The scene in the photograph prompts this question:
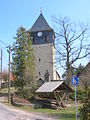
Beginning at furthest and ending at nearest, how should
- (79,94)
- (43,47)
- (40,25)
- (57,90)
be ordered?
(40,25) → (43,47) → (79,94) → (57,90)

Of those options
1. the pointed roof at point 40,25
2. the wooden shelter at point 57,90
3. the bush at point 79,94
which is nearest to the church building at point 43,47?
the pointed roof at point 40,25

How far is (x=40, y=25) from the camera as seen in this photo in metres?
72.4

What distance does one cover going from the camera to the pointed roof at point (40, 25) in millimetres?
70812

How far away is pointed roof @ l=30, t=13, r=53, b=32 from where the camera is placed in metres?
70.8

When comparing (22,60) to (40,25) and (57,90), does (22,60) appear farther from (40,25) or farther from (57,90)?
(40,25)

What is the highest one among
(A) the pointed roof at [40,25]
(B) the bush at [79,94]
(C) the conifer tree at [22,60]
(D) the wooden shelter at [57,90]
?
(A) the pointed roof at [40,25]

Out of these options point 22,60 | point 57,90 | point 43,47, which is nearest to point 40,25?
point 43,47

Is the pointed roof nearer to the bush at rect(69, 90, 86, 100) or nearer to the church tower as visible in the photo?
the church tower

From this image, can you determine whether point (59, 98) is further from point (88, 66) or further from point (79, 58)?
point (88, 66)

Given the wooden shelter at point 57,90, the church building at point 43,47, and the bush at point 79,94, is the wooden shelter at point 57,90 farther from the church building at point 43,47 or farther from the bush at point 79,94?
the church building at point 43,47

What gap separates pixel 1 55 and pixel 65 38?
1315cm

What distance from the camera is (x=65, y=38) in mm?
48562

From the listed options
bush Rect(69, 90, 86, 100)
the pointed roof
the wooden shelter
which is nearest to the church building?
the pointed roof

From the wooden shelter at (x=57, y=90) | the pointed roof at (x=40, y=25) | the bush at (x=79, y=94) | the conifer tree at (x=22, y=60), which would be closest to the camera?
the wooden shelter at (x=57, y=90)
